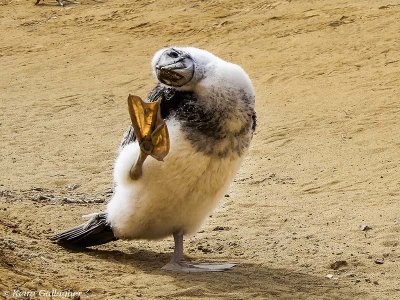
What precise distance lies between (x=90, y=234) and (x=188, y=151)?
1.13 metres

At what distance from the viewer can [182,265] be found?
20.7 feet

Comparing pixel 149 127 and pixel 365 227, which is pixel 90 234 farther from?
pixel 365 227

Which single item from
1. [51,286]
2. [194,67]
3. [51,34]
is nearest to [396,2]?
[51,34]

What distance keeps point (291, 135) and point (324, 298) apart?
5.31 m

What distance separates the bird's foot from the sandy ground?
121 millimetres

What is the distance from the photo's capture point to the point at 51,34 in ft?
56.3

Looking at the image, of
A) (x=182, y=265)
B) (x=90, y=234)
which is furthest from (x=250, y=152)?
(x=182, y=265)

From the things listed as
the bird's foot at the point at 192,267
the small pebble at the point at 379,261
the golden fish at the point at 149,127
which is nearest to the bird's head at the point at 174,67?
the golden fish at the point at 149,127

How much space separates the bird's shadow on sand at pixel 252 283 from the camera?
5.64 m

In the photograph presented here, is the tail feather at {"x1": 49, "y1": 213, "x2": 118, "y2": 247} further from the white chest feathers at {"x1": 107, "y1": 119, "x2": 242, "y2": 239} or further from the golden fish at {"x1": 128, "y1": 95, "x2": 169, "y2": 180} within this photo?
the golden fish at {"x1": 128, "y1": 95, "x2": 169, "y2": 180}

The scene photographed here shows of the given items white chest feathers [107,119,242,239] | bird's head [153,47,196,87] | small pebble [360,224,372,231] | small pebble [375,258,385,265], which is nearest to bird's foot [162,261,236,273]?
white chest feathers [107,119,242,239]

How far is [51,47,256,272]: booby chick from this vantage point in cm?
599

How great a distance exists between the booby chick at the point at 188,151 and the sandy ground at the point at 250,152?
345 mm

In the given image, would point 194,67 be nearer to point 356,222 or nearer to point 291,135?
point 356,222
